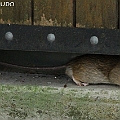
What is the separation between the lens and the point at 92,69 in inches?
120

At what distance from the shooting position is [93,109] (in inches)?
100.0

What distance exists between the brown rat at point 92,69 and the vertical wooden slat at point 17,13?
67cm

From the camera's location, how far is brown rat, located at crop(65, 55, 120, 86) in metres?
2.99

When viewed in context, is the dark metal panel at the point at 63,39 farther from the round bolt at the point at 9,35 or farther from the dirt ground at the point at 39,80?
the dirt ground at the point at 39,80

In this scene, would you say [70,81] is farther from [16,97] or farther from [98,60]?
[16,97]

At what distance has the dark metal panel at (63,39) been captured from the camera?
7.89ft

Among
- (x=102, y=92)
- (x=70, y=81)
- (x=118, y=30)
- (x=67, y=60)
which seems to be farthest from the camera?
(x=67, y=60)

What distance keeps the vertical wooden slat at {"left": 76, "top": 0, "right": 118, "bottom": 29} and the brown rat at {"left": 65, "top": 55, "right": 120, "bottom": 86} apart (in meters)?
0.61

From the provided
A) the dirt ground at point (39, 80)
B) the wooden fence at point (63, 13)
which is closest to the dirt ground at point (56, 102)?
the dirt ground at point (39, 80)

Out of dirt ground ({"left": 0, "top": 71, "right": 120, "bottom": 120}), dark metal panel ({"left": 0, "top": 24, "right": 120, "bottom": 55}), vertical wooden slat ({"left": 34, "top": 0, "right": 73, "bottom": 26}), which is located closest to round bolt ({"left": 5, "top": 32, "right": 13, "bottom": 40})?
dark metal panel ({"left": 0, "top": 24, "right": 120, "bottom": 55})

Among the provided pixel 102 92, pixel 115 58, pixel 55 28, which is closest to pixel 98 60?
pixel 115 58

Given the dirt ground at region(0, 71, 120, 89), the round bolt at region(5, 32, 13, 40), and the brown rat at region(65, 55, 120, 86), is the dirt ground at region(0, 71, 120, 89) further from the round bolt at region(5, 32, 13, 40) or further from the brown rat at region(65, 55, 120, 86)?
the round bolt at region(5, 32, 13, 40)

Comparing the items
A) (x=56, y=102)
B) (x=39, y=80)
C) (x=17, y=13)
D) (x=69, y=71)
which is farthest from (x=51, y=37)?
(x=69, y=71)

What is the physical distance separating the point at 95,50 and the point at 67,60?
2.50 ft
